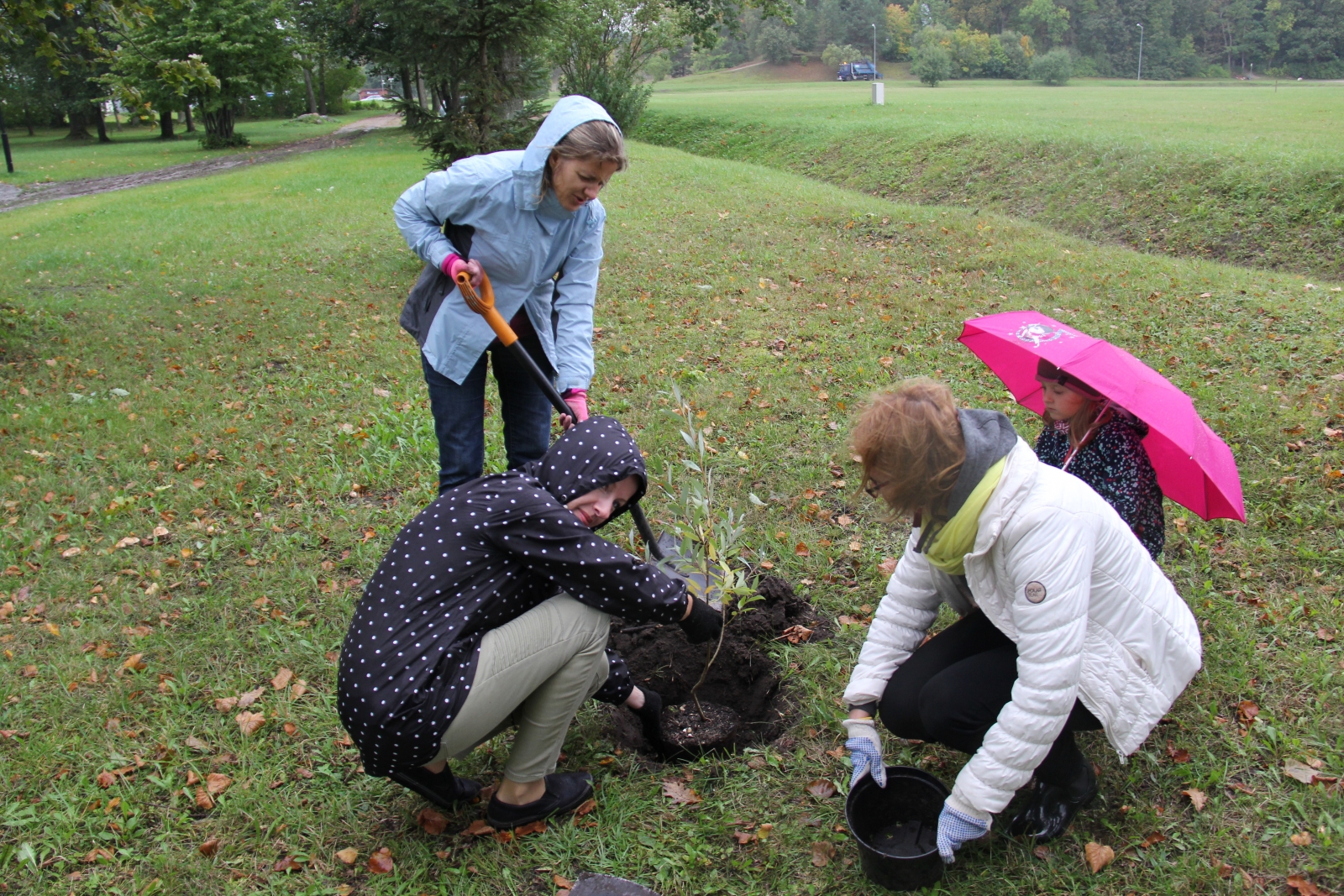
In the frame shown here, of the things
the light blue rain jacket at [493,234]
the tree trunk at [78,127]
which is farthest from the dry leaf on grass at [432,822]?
the tree trunk at [78,127]

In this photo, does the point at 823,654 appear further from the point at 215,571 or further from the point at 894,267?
the point at 894,267

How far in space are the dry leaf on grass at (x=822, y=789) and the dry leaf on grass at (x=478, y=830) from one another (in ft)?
3.24

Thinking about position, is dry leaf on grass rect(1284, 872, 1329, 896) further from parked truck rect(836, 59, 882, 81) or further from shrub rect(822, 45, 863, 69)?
shrub rect(822, 45, 863, 69)

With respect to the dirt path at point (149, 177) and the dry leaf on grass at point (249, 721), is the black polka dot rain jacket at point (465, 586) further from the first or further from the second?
the dirt path at point (149, 177)

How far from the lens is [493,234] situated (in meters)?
3.14

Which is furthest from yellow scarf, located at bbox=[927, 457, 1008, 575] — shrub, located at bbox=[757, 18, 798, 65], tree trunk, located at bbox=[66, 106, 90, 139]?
shrub, located at bbox=[757, 18, 798, 65]

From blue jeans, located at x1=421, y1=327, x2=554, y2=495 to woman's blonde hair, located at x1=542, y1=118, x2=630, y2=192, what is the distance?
0.76m

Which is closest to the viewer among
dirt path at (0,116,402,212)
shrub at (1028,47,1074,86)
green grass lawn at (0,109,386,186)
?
dirt path at (0,116,402,212)

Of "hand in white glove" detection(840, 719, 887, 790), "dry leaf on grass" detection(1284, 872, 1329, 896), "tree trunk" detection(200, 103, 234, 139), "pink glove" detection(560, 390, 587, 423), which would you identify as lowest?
"dry leaf on grass" detection(1284, 872, 1329, 896)

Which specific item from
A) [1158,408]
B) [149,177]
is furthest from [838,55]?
[1158,408]

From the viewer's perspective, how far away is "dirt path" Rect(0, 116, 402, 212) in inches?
740

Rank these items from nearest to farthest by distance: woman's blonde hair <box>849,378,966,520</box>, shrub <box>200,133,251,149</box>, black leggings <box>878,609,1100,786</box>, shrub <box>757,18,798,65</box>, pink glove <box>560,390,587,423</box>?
woman's blonde hair <box>849,378,966,520</box>, black leggings <box>878,609,1100,786</box>, pink glove <box>560,390,587,423</box>, shrub <box>200,133,251,149</box>, shrub <box>757,18,798,65</box>

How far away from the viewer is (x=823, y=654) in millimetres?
3332

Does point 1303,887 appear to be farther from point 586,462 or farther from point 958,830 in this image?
point 586,462
